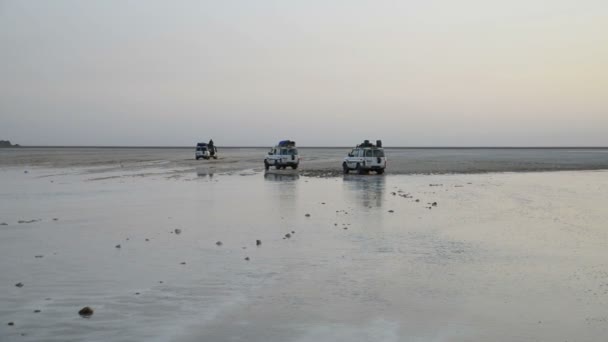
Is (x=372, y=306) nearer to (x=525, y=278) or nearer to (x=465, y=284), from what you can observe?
(x=465, y=284)

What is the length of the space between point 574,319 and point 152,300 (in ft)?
20.5

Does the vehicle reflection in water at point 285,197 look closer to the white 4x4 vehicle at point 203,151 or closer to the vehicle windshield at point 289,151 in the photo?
the vehicle windshield at point 289,151

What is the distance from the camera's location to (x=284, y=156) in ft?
184

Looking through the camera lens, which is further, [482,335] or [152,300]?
[152,300]

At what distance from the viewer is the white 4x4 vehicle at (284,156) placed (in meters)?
56.2

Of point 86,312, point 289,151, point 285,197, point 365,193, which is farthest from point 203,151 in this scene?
point 86,312

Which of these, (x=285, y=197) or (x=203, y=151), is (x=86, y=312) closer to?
(x=285, y=197)

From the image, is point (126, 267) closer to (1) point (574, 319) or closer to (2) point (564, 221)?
(1) point (574, 319)

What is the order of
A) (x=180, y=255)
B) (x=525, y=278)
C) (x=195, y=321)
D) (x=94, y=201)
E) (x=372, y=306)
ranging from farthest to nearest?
(x=94, y=201) < (x=180, y=255) < (x=525, y=278) < (x=372, y=306) < (x=195, y=321)

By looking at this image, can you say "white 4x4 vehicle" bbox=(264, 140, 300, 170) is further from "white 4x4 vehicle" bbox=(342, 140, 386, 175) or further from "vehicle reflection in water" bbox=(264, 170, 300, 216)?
"vehicle reflection in water" bbox=(264, 170, 300, 216)

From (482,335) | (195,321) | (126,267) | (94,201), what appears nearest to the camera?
(482,335)

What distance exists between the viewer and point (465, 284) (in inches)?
434

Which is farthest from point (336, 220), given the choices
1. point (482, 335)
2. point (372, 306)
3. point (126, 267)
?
point (482, 335)

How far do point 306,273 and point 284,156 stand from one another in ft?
146
